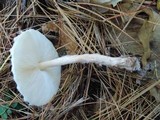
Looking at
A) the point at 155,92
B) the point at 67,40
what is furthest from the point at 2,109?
the point at 155,92

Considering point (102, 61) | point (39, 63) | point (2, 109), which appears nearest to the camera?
point (102, 61)

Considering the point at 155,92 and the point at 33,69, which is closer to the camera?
the point at 33,69

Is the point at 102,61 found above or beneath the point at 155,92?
above

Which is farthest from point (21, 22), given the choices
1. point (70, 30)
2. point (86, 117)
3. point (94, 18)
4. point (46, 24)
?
point (86, 117)

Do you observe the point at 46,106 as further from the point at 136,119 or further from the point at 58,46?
the point at 136,119

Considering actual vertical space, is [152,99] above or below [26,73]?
below

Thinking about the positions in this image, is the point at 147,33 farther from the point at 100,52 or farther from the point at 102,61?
the point at 102,61
